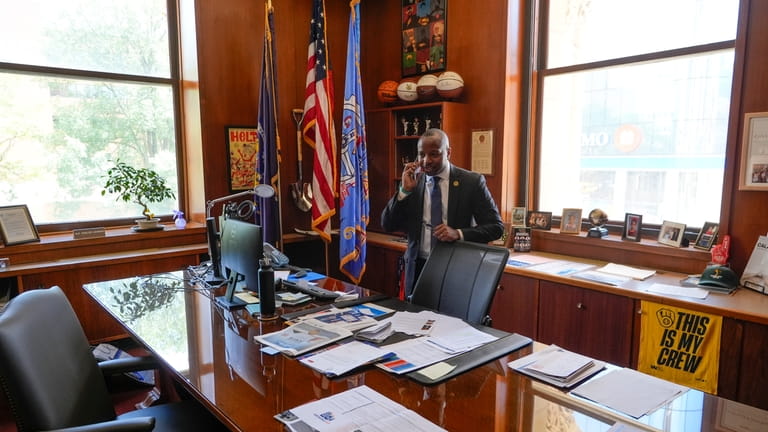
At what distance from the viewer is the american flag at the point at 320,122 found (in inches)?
149

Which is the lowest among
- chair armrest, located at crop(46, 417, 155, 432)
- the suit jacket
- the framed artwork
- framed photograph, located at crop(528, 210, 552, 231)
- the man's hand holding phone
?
chair armrest, located at crop(46, 417, 155, 432)

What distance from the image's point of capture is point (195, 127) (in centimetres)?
384

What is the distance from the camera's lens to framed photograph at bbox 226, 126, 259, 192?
3.96 metres

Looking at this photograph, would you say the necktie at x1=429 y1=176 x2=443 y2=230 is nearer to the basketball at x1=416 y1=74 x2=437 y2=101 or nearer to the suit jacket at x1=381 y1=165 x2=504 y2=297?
the suit jacket at x1=381 y1=165 x2=504 y2=297

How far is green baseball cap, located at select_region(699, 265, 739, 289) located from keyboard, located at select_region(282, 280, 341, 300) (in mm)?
1961

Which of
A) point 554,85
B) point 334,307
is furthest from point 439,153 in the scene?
point 554,85

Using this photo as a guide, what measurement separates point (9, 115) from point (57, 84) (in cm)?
37

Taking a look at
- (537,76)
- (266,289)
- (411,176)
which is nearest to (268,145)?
(411,176)

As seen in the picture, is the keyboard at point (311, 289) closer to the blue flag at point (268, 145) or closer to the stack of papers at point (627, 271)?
the blue flag at point (268, 145)

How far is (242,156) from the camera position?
402cm

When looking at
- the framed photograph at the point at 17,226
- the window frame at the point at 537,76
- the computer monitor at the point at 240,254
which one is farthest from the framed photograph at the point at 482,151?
the framed photograph at the point at 17,226

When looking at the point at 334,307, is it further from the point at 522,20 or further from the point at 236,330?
the point at 522,20

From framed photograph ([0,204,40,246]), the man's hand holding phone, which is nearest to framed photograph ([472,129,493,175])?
the man's hand holding phone

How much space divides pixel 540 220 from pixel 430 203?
115 centimetres
